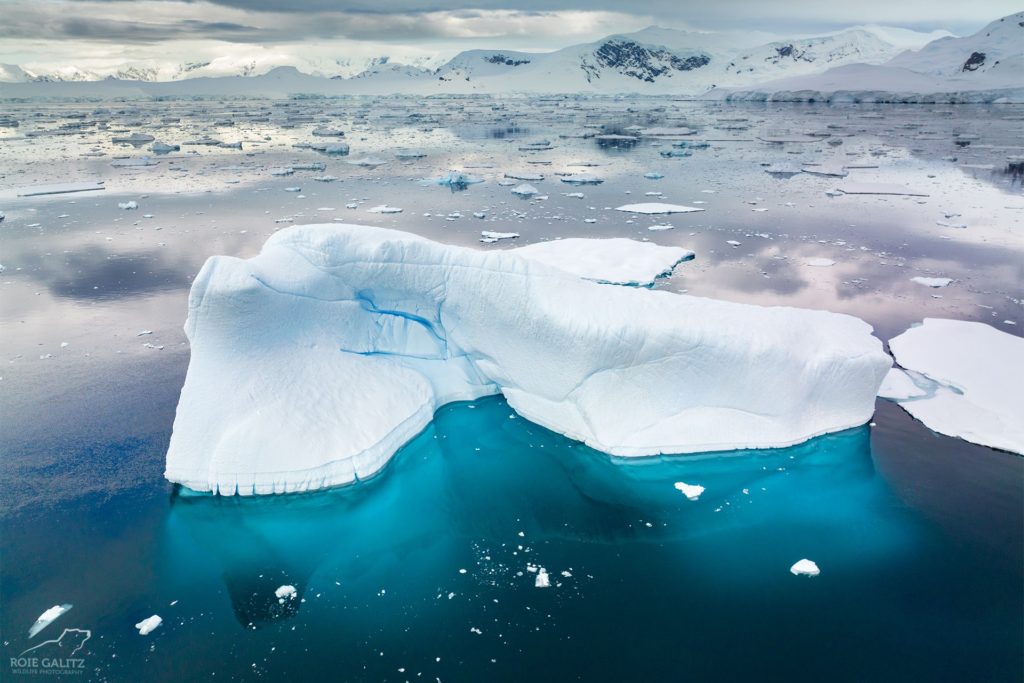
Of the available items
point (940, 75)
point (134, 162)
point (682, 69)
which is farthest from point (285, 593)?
point (682, 69)

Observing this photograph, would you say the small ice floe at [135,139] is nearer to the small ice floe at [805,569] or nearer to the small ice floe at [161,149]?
the small ice floe at [161,149]

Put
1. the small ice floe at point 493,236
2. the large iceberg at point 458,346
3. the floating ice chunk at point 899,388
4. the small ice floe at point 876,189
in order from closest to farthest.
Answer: the large iceberg at point 458,346
the floating ice chunk at point 899,388
the small ice floe at point 493,236
the small ice floe at point 876,189

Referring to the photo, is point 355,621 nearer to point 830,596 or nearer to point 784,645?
point 784,645

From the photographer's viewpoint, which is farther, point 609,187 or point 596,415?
point 609,187

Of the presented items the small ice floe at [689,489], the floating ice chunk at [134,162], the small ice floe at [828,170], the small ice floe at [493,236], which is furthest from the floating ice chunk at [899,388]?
the floating ice chunk at [134,162]

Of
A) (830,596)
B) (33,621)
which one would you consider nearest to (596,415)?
(830,596)

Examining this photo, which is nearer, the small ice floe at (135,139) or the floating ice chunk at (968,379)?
the floating ice chunk at (968,379)

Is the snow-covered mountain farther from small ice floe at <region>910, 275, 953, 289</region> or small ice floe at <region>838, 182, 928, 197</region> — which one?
small ice floe at <region>910, 275, 953, 289</region>
